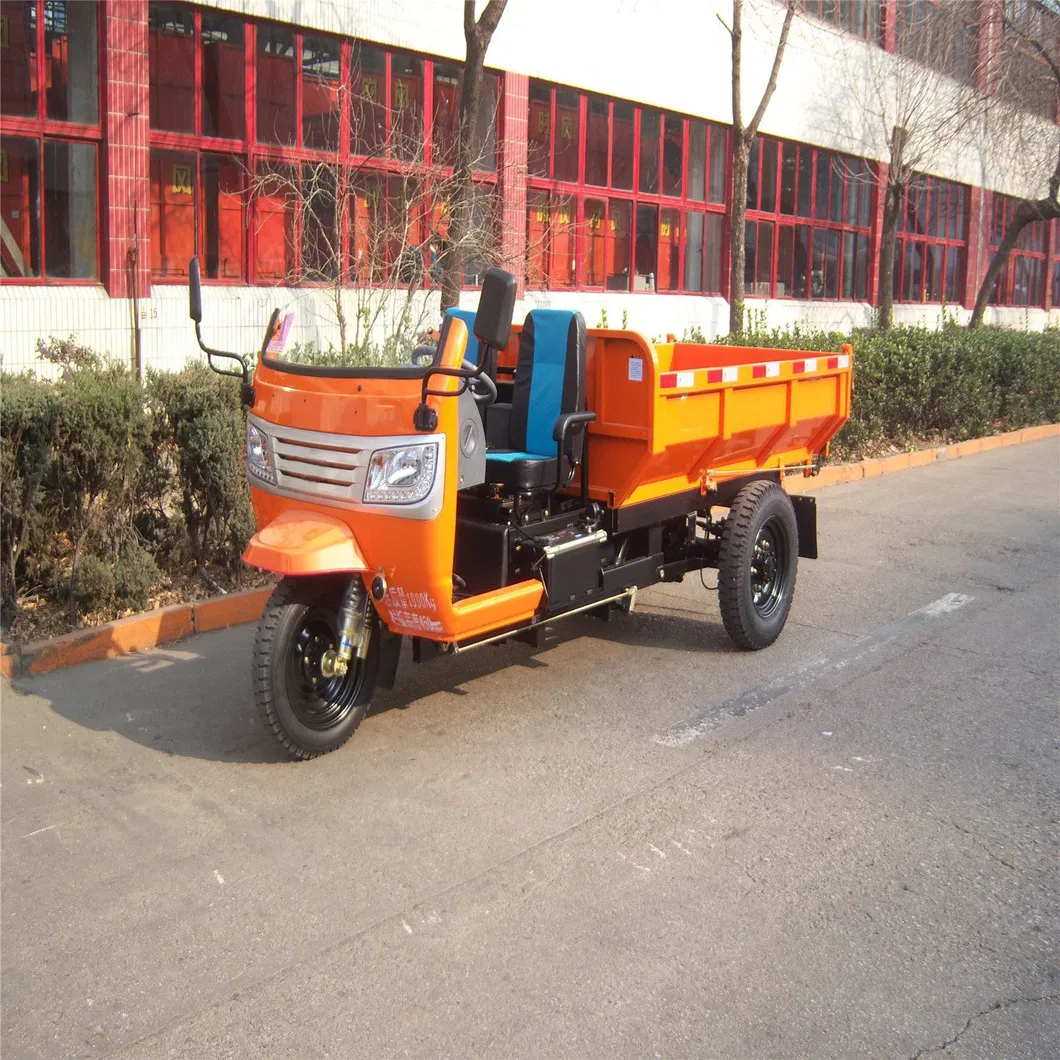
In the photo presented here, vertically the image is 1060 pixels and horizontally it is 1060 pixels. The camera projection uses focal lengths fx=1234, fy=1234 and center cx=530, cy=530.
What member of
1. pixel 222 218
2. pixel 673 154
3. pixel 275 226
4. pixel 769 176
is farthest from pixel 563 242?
pixel 769 176

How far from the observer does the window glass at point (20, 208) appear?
11.1m

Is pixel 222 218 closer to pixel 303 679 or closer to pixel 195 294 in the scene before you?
pixel 195 294

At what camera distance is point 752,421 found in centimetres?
671

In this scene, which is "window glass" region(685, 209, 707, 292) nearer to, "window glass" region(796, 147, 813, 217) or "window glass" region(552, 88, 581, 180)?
"window glass" region(552, 88, 581, 180)

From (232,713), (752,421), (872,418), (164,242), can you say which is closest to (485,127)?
(164,242)

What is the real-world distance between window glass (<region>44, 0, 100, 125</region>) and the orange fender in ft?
26.2

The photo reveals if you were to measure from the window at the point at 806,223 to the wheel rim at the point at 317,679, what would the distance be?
1654cm

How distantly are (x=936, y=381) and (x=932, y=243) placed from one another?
15.0 m

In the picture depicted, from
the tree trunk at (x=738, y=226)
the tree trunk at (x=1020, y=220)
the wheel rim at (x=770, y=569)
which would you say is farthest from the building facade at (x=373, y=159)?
the wheel rim at (x=770, y=569)

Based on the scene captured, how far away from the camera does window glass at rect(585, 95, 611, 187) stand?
16922mm

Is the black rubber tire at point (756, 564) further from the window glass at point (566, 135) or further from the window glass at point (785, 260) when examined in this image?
the window glass at point (785, 260)

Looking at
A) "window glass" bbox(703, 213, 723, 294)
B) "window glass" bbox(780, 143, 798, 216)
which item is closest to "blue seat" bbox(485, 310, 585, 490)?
"window glass" bbox(703, 213, 723, 294)

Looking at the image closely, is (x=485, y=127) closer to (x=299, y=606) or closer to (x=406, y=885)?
(x=299, y=606)

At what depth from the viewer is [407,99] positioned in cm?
1421
